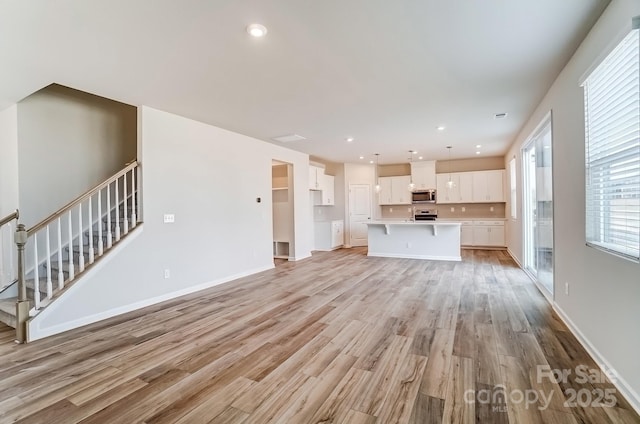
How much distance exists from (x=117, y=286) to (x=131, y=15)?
299 cm

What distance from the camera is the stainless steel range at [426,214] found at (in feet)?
29.4

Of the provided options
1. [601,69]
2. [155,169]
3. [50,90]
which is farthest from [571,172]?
[50,90]

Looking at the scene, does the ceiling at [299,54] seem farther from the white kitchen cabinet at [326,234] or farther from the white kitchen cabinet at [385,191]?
the white kitchen cabinet at [385,191]

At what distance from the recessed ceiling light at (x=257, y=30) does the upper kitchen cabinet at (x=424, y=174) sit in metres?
7.69

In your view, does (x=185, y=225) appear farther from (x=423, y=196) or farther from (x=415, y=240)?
(x=423, y=196)

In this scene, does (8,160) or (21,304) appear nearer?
(21,304)

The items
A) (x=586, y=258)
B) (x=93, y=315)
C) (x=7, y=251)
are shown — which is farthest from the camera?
(x=7, y=251)

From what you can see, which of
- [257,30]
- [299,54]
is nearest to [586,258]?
[299,54]

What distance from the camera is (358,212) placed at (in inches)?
380

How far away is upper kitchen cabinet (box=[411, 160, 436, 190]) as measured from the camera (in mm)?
9109

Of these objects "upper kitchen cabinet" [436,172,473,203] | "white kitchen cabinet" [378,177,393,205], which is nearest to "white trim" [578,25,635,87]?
"upper kitchen cabinet" [436,172,473,203]

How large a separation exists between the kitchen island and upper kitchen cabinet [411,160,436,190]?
2.48 meters

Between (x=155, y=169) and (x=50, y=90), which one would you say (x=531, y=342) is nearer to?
(x=155, y=169)

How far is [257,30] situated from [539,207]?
4728 mm
